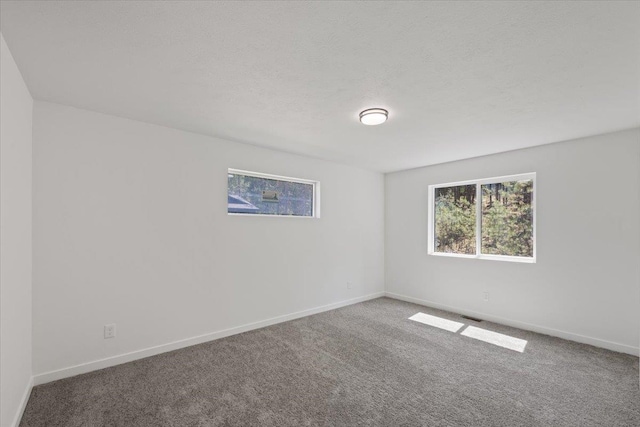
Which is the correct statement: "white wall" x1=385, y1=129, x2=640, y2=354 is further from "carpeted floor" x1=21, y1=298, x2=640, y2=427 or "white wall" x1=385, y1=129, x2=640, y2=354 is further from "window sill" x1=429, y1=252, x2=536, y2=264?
"carpeted floor" x1=21, y1=298, x2=640, y2=427

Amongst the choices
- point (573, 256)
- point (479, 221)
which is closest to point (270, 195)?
point (479, 221)

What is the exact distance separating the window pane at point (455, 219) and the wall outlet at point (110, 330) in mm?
4398

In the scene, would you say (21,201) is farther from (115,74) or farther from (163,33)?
(163,33)

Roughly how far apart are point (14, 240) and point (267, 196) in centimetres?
244

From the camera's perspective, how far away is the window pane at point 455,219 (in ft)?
14.5

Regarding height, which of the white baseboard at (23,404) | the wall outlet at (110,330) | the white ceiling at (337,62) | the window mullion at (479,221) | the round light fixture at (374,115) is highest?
the white ceiling at (337,62)

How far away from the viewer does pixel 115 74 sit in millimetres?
1999

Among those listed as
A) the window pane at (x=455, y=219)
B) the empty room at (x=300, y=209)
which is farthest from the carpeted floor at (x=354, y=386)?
the window pane at (x=455, y=219)

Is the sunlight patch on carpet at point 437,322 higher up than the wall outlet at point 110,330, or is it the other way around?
the wall outlet at point 110,330

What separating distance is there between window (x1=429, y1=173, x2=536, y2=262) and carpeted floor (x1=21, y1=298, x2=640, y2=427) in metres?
1.21

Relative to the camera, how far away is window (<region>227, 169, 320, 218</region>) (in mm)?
3623

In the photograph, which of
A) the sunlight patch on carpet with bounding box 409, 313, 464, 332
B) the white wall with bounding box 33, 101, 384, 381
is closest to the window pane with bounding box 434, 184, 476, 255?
the sunlight patch on carpet with bounding box 409, 313, 464, 332

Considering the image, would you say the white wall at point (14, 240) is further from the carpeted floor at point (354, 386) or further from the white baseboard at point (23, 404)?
the carpeted floor at point (354, 386)

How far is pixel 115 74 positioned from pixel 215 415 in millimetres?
2434
